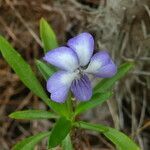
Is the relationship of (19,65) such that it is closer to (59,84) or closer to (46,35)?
(46,35)

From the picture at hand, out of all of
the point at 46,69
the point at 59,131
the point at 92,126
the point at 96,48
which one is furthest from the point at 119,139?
the point at 96,48

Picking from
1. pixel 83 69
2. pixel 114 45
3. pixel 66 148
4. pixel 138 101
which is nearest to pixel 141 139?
pixel 138 101

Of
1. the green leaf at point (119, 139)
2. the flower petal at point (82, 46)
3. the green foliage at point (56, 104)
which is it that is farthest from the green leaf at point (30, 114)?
the flower petal at point (82, 46)

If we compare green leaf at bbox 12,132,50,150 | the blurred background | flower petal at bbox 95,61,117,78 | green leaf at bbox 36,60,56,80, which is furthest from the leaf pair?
the blurred background

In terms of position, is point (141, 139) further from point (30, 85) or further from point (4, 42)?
point (4, 42)

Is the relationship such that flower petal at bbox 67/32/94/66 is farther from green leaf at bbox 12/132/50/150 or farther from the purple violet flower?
green leaf at bbox 12/132/50/150

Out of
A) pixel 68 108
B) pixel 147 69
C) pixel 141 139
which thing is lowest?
pixel 141 139
